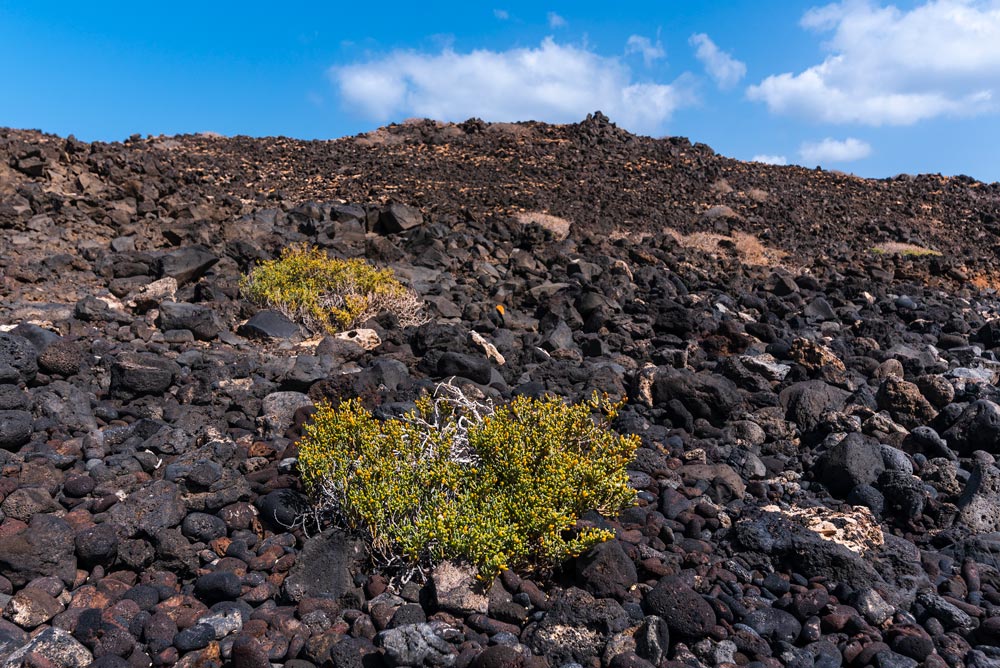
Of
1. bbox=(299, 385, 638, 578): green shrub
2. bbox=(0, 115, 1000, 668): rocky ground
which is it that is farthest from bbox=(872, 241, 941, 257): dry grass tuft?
bbox=(299, 385, 638, 578): green shrub

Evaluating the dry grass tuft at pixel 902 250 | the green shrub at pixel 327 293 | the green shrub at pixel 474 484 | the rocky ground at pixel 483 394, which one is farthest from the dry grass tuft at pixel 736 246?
the green shrub at pixel 474 484

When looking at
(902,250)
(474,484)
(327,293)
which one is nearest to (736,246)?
(902,250)

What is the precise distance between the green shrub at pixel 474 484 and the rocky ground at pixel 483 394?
0.58ft

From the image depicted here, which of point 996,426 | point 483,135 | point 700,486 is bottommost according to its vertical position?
point 700,486

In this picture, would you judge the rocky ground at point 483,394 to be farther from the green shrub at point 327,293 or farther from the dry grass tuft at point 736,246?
the dry grass tuft at point 736,246

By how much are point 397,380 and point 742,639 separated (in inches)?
160

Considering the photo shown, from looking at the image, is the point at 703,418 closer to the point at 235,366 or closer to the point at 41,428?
the point at 235,366

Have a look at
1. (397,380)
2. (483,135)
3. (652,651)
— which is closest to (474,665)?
(652,651)

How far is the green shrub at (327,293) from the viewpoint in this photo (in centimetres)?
929

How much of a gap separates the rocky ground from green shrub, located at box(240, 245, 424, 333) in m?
0.40

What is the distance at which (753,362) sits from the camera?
771 cm

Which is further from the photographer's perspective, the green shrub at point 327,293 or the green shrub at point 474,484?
the green shrub at point 327,293

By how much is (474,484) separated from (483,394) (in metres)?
2.51

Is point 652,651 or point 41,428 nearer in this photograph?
point 652,651
